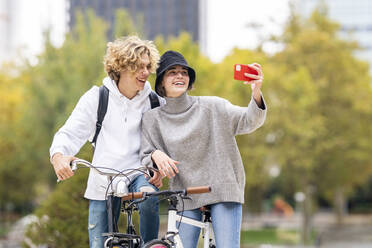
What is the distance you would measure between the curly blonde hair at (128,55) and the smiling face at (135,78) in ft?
0.09

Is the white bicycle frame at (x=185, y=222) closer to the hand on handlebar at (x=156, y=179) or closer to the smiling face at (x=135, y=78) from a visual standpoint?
the hand on handlebar at (x=156, y=179)

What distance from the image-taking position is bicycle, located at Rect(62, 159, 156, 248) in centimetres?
364

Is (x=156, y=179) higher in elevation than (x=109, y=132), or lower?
lower

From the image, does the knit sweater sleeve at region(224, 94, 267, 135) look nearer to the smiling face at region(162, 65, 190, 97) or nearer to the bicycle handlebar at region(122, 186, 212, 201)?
the smiling face at region(162, 65, 190, 97)

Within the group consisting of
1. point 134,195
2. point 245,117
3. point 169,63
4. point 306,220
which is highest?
point 169,63

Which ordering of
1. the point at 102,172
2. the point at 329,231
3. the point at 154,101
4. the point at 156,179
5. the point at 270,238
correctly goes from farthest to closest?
the point at 329,231 → the point at 270,238 → the point at 154,101 → the point at 156,179 → the point at 102,172

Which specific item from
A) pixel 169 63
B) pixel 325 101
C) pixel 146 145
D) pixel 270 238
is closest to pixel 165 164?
pixel 146 145

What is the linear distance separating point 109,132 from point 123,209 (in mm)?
609

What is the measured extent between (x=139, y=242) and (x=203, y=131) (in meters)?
0.88

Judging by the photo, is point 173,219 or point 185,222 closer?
point 173,219

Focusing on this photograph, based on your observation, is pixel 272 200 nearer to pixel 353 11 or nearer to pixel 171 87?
pixel 353 11

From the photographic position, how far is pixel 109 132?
4172 mm

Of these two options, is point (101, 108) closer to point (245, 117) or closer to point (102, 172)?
point (102, 172)

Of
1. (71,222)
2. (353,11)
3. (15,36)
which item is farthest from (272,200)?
(15,36)
